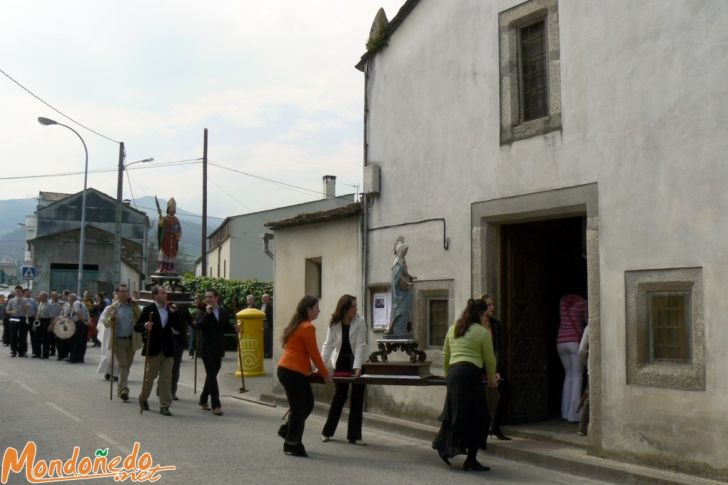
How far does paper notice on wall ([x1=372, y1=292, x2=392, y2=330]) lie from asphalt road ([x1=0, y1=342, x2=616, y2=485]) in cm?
171

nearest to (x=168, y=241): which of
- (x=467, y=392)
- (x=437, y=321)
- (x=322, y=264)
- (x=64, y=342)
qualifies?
(x=322, y=264)

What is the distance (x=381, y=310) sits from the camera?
12422 millimetres

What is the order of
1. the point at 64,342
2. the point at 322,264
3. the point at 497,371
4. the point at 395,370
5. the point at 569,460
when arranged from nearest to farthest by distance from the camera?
the point at 569,460 < the point at 497,371 < the point at 395,370 < the point at 322,264 < the point at 64,342

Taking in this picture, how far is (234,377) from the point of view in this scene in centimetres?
1725

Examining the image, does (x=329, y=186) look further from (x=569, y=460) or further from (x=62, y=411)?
(x=569, y=460)

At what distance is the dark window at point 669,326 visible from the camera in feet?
26.4

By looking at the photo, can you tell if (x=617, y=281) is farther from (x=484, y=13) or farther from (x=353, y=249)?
(x=353, y=249)

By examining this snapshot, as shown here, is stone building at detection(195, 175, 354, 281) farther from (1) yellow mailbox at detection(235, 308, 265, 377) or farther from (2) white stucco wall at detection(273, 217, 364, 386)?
(2) white stucco wall at detection(273, 217, 364, 386)

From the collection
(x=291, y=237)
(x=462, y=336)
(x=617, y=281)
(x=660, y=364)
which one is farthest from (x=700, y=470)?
(x=291, y=237)

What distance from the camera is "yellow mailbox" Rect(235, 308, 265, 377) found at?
56.5ft

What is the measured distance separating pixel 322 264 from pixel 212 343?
2646 mm

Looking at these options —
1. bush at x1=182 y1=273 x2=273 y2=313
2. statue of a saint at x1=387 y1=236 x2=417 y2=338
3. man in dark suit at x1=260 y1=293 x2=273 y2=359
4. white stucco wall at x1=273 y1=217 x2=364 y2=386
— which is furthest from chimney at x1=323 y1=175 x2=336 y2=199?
statue of a saint at x1=387 y1=236 x2=417 y2=338

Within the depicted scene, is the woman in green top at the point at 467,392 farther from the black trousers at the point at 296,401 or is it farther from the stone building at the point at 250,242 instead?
the stone building at the point at 250,242

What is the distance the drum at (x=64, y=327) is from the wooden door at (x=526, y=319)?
13.0m
